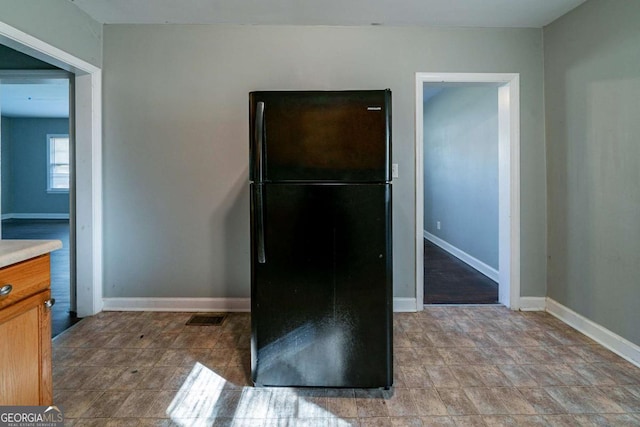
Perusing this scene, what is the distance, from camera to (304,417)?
1.54 metres

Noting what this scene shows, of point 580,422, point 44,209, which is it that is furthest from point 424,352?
point 44,209

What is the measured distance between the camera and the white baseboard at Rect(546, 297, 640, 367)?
199 centimetres

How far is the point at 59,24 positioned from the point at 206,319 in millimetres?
2327

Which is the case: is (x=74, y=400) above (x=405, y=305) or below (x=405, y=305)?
below

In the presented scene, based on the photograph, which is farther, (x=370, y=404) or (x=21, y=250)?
(x=370, y=404)

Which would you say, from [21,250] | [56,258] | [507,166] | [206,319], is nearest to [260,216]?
[21,250]

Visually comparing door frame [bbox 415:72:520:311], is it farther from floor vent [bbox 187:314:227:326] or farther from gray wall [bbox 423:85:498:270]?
floor vent [bbox 187:314:227:326]

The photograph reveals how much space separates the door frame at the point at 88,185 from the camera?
2.62 m

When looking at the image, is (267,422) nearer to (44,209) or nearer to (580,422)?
(580,422)

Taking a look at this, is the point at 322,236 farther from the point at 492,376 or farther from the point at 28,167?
the point at 28,167

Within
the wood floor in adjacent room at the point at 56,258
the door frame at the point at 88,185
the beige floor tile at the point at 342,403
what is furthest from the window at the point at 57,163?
the beige floor tile at the point at 342,403

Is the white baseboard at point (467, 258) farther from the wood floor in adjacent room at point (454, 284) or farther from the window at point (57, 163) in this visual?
the window at point (57, 163)

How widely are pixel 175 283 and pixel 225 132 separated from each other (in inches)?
52.3

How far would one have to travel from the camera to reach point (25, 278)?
104 cm
